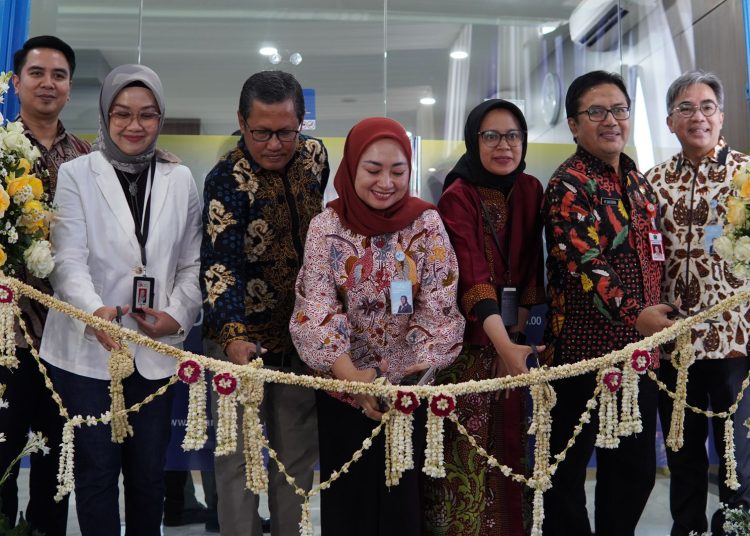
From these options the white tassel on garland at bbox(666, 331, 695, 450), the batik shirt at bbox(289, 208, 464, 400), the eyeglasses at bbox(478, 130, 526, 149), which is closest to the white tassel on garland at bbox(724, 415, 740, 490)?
the white tassel on garland at bbox(666, 331, 695, 450)

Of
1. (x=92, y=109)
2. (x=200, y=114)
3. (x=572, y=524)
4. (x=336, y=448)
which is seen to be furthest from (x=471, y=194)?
(x=92, y=109)

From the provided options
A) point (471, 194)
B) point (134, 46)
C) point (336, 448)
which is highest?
point (134, 46)

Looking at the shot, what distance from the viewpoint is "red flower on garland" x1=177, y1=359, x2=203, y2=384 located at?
2186 millimetres

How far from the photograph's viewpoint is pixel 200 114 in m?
4.12

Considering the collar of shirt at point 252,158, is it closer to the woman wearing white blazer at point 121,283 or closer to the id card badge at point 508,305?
the woman wearing white blazer at point 121,283

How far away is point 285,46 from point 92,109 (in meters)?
1.06

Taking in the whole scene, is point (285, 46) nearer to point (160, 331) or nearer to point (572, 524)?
point (160, 331)

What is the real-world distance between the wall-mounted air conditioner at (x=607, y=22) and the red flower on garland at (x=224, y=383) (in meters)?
3.09

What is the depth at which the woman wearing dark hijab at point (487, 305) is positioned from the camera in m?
2.69

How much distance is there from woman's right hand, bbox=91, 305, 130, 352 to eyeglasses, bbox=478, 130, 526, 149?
52.5 inches

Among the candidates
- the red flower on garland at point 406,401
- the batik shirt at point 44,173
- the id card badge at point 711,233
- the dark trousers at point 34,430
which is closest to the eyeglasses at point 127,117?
the batik shirt at point 44,173

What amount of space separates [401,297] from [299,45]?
2350 mm

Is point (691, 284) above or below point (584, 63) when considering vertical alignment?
below

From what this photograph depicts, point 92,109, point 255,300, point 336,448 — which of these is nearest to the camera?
point 336,448
